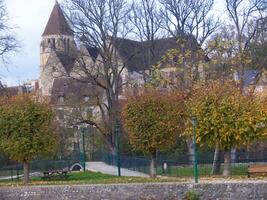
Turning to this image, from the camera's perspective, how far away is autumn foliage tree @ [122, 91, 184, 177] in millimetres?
30047

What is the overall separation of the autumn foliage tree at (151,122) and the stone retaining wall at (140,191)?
696 cm

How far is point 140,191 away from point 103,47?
26082 mm

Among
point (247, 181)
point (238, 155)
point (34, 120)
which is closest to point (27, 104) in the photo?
point (34, 120)

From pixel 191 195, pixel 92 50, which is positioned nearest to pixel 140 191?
pixel 191 195

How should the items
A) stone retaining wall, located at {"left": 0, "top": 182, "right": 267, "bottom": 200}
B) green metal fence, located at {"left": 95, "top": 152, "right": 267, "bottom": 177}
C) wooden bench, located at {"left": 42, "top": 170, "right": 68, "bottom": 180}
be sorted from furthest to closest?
1. wooden bench, located at {"left": 42, "top": 170, "right": 68, "bottom": 180}
2. green metal fence, located at {"left": 95, "top": 152, "right": 267, "bottom": 177}
3. stone retaining wall, located at {"left": 0, "top": 182, "right": 267, "bottom": 200}

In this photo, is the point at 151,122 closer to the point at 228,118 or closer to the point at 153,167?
the point at 153,167

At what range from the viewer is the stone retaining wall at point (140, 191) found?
73.9ft

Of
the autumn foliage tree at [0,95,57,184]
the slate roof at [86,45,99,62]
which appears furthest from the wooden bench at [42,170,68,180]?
the slate roof at [86,45,99,62]

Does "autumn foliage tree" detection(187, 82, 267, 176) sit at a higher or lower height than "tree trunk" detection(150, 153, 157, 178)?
higher

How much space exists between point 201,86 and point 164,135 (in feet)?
13.1

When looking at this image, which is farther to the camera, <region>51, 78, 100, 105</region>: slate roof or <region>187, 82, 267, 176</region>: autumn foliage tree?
<region>51, 78, 100, 105</region>: slate roof

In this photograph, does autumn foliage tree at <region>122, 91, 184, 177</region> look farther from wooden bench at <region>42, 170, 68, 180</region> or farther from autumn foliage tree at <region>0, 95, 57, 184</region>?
wooden bench at <region>42, 170, 68, 180</region>

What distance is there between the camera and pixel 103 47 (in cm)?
4800

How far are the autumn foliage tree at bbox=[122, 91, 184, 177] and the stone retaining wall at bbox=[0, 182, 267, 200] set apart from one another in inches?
274
